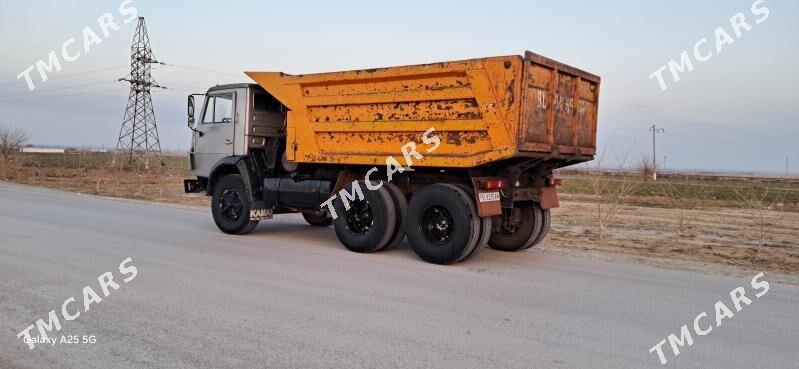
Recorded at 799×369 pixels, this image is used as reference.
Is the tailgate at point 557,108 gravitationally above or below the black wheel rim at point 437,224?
above

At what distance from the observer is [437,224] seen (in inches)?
329

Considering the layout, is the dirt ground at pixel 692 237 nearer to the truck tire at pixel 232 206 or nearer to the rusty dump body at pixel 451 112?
the rusty dump body at pixel 451 112

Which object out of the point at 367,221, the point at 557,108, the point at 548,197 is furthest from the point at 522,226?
the point at 367,221

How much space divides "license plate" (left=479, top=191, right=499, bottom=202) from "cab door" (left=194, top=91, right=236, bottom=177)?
16.1 ft

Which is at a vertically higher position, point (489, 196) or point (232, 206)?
point (489, 196)

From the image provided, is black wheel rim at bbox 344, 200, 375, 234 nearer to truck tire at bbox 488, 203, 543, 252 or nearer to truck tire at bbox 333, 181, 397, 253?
truck tire at bbox 333, 181, 397, 253

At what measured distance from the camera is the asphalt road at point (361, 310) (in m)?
4.36

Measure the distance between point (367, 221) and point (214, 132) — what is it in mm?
3809

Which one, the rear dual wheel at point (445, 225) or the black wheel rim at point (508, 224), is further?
the black wheel rim at point (508, 224)

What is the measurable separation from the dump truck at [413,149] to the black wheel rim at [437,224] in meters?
0.01

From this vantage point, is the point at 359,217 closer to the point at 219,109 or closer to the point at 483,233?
the point at 483,233

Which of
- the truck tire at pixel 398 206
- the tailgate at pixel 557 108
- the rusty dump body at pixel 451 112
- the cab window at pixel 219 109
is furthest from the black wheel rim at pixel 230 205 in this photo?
the tailgate at pixel 557 108

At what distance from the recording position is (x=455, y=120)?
8.01 metres

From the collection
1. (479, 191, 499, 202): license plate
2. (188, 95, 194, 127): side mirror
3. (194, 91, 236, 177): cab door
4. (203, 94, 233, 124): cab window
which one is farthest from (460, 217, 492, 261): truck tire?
(188, 95, 194, 127): side mirror
